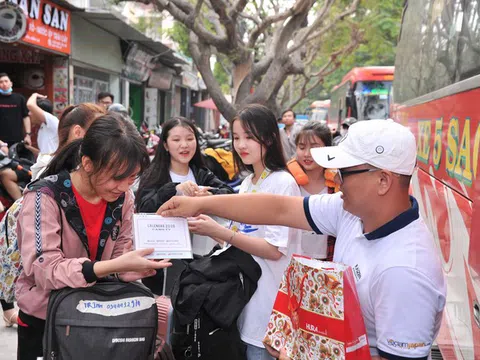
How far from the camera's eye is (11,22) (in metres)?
8.99

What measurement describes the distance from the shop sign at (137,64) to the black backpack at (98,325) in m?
16.8

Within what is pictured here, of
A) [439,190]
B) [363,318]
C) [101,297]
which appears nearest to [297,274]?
[363,318]

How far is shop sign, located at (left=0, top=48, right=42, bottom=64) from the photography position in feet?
→ 38.9

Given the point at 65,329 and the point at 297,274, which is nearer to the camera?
the point at 297,274

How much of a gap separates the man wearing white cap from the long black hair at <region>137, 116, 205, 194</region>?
79.3 inches

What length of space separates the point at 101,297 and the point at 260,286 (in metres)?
0.82

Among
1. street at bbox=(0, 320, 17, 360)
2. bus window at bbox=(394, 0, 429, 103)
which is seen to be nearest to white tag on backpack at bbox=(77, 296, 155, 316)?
street at bbox=(0, 320, 17, 360)

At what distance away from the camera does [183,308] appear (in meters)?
2.53

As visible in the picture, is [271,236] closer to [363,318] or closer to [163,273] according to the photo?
[363,318]

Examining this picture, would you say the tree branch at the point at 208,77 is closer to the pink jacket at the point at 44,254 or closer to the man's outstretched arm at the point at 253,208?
the man's outstretched arm at the point at 253,208

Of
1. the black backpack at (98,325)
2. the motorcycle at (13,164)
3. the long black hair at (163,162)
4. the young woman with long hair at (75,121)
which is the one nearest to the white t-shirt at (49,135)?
the motorcycle at (13,164)

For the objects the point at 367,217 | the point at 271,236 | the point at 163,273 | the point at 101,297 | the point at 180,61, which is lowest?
the point at 163,273

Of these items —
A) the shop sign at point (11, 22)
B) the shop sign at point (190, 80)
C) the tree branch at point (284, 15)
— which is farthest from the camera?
the shop sign at point (190, 80)

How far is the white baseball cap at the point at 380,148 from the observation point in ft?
5.65
